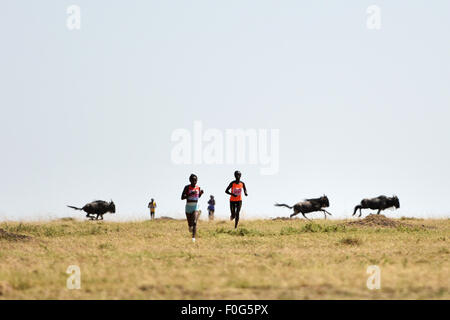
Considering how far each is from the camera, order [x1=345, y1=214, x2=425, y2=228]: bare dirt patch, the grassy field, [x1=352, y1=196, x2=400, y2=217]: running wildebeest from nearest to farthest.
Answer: the grassy field → [x1=345, y1=214, x2=425, y2=228]: bare dirt patch → [x1=352, y1=196, x2=400, y2=217]: running wildebeest

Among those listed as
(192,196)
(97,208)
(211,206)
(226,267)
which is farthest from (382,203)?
(226,267)

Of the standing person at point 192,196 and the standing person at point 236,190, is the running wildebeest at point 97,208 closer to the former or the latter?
the standing person at point 236,190

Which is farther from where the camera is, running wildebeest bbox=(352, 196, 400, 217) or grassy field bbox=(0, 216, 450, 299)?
running wildebeest bbox=(352, 196, 400, 217)

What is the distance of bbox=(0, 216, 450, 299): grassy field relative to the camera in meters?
9.58

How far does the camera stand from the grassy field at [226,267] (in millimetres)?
9578

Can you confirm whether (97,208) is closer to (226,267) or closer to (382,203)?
(382,203)

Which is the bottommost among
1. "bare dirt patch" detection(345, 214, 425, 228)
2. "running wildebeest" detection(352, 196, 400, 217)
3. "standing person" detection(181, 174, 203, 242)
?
"bare dirt patch" detection(345, 214, 425, 228)

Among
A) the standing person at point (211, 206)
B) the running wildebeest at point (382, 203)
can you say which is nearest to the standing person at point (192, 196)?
the standing person at point (211, 206)

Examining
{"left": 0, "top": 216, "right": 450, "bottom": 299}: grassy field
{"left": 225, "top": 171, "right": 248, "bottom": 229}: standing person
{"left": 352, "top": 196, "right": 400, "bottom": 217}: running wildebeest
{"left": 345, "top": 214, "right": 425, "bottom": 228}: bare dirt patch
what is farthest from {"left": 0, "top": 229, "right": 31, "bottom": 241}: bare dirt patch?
{"left": 352, "top": 196, "right": 400, "bottom": 217}: running wildebeest

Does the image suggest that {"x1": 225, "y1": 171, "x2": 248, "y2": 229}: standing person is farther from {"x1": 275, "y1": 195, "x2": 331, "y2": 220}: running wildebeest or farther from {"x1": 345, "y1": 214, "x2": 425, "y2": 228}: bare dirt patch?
{"x1": 275, "y1": 195, "x2": 331, "y2": 220}: running wildebeest
